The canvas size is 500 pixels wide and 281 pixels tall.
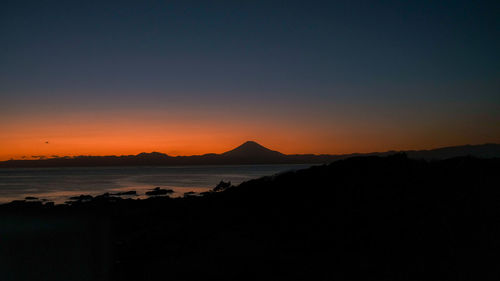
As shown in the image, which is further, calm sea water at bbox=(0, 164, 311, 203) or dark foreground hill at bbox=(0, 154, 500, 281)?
calm sea water at bbox=(0, 164, 311, 203)

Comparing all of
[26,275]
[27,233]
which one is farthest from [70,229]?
[26,275]

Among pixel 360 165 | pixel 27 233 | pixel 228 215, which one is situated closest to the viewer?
pixel 228 215

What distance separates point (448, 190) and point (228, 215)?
24.7 ft

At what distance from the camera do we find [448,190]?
38.4 feet

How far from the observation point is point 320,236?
1052 cm

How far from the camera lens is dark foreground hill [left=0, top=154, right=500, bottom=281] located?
873cm

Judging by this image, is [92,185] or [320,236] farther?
[92,185]

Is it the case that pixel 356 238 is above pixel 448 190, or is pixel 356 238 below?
below

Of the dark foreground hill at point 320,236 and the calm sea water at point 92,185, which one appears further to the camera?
the calm sea water at point 92,185

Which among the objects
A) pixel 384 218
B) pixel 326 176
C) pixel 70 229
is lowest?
pixel 70 229

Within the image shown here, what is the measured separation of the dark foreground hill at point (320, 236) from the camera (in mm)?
8734

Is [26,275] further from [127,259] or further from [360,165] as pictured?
[360,165]

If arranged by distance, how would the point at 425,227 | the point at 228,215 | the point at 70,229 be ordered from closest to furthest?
the point at 425,227 < the point at 228,215 < the point at 70,229

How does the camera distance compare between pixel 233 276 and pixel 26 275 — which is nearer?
pixel 233 276
